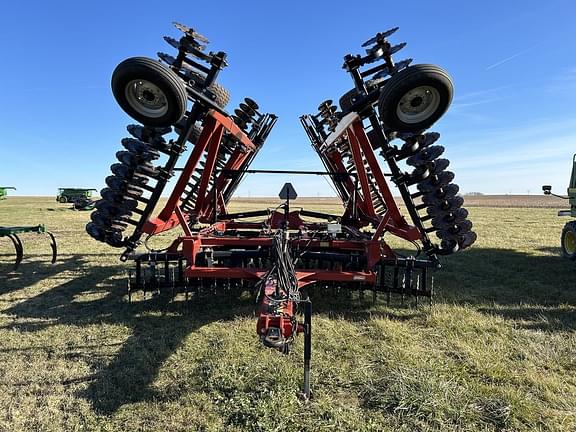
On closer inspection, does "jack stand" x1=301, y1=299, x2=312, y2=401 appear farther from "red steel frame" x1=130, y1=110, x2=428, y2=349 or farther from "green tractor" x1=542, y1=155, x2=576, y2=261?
"green tractor" x1=542, y1=155, x2=576, y2=261

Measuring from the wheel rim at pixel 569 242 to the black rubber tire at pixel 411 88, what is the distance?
698cm

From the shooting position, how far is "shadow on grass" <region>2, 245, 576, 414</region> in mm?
3805

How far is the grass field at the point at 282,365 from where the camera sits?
122 inches

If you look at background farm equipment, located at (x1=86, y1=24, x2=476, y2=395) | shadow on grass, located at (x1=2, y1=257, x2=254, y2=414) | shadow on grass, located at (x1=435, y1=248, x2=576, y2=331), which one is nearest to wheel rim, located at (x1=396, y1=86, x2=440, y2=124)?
background farm equipment, located at (x1=86, y1=24, x2=476, y2=395)

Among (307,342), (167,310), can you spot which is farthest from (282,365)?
(167,310)

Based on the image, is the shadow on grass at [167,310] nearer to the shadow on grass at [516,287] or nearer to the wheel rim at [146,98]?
the shadow on grass at [516,287]

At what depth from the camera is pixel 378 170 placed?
20.0 ft

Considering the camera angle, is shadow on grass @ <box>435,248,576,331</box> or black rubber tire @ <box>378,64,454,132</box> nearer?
black rubber tire @ <box>378,64,454,132</box>

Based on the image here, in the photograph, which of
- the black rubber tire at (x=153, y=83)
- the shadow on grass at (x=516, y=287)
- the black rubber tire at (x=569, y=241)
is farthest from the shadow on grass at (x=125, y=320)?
the black rubber tire at (x=569, y=241)

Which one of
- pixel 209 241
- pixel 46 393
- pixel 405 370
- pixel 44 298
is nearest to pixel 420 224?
pixel 405 370

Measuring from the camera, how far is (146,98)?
498 centimetres

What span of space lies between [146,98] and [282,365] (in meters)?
3.65

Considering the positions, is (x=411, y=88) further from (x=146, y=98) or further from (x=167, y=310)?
(x=167, y=310)

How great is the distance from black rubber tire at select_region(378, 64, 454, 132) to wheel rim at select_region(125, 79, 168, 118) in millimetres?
2774
